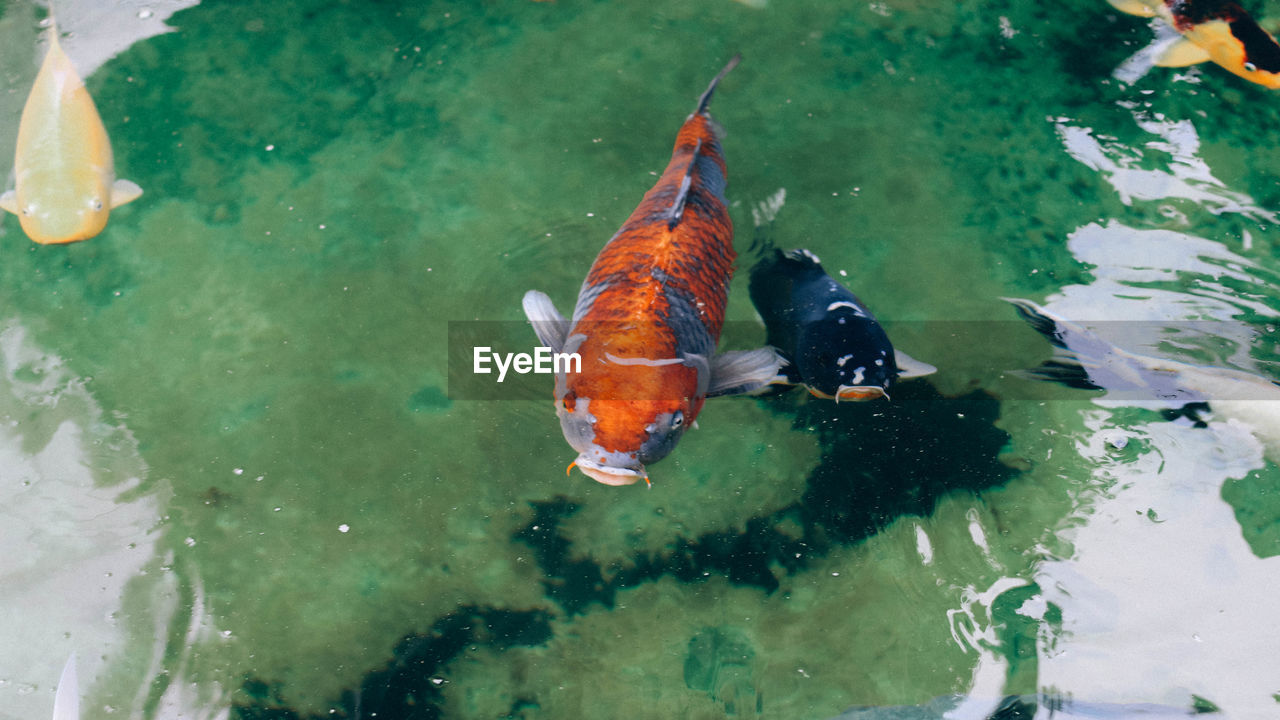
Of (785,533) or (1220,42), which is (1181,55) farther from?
(785,533)

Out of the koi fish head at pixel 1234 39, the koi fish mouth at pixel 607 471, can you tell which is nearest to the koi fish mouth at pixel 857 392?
the koi fish mouth at pixel 607 471

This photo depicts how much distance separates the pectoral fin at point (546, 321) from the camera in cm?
A: 310

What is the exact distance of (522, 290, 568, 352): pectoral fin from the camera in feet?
10.2

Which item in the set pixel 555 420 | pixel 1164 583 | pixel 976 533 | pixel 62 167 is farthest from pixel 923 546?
pixel 62 167

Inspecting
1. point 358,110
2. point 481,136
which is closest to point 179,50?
point 358,110

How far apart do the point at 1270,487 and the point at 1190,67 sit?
7.63 feet

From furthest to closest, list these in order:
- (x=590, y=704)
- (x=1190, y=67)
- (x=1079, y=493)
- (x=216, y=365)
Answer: (x=1190, y=67)
(x=216, y=365)
(x=1079, y=493)
(x=590, y=704)

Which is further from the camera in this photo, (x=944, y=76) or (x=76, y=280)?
(x=944, y=76)

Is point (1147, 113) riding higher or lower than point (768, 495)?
higher

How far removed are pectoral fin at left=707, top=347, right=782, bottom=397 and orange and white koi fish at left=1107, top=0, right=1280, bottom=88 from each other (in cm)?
300

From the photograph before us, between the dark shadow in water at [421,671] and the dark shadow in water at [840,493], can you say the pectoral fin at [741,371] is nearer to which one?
the dark shadow in water at [840,493]

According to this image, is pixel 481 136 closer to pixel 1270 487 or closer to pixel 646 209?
pixel 646 209

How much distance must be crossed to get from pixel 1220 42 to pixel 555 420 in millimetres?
3895

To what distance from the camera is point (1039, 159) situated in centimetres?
410
